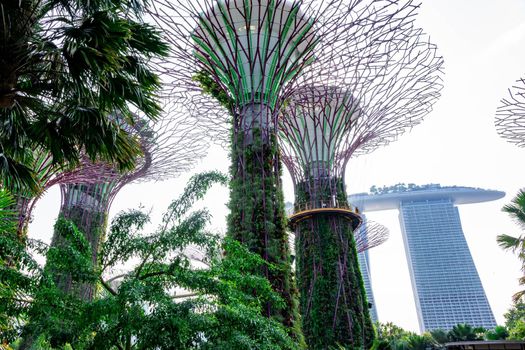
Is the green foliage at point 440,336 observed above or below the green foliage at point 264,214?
below

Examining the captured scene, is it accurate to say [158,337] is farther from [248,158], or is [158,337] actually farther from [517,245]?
[517,245]

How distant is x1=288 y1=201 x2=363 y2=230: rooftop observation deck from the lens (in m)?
17.8

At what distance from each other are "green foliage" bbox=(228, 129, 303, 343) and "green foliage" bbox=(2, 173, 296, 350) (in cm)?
294

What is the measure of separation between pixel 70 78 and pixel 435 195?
140573 millimetres

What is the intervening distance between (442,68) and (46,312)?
1664 centimetres

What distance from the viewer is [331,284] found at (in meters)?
16.8

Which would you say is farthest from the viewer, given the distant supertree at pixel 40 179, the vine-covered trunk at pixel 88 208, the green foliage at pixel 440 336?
the green foliage at pixel 440 336

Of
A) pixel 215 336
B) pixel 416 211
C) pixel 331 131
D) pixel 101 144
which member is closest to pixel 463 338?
pixel 331 131

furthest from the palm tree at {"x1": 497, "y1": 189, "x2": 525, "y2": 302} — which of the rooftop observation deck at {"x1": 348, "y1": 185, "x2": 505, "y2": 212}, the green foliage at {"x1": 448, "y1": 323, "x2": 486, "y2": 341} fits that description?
the rooftop observation deck at {"x1": 348, "y1": 185, "x2": 505, "y2": 212}

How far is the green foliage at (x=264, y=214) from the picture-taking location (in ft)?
31.9

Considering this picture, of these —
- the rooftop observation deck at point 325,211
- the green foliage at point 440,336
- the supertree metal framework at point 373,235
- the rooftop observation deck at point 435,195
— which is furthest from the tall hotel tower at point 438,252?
the rooftop observation deck at point 325,211

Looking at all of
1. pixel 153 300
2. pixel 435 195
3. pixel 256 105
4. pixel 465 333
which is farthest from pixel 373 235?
pixel 435 195

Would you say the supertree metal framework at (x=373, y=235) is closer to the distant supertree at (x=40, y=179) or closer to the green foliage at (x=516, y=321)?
the green foliage at (x=516, y=321)

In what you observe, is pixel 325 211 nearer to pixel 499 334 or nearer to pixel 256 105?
pixel 256 105
